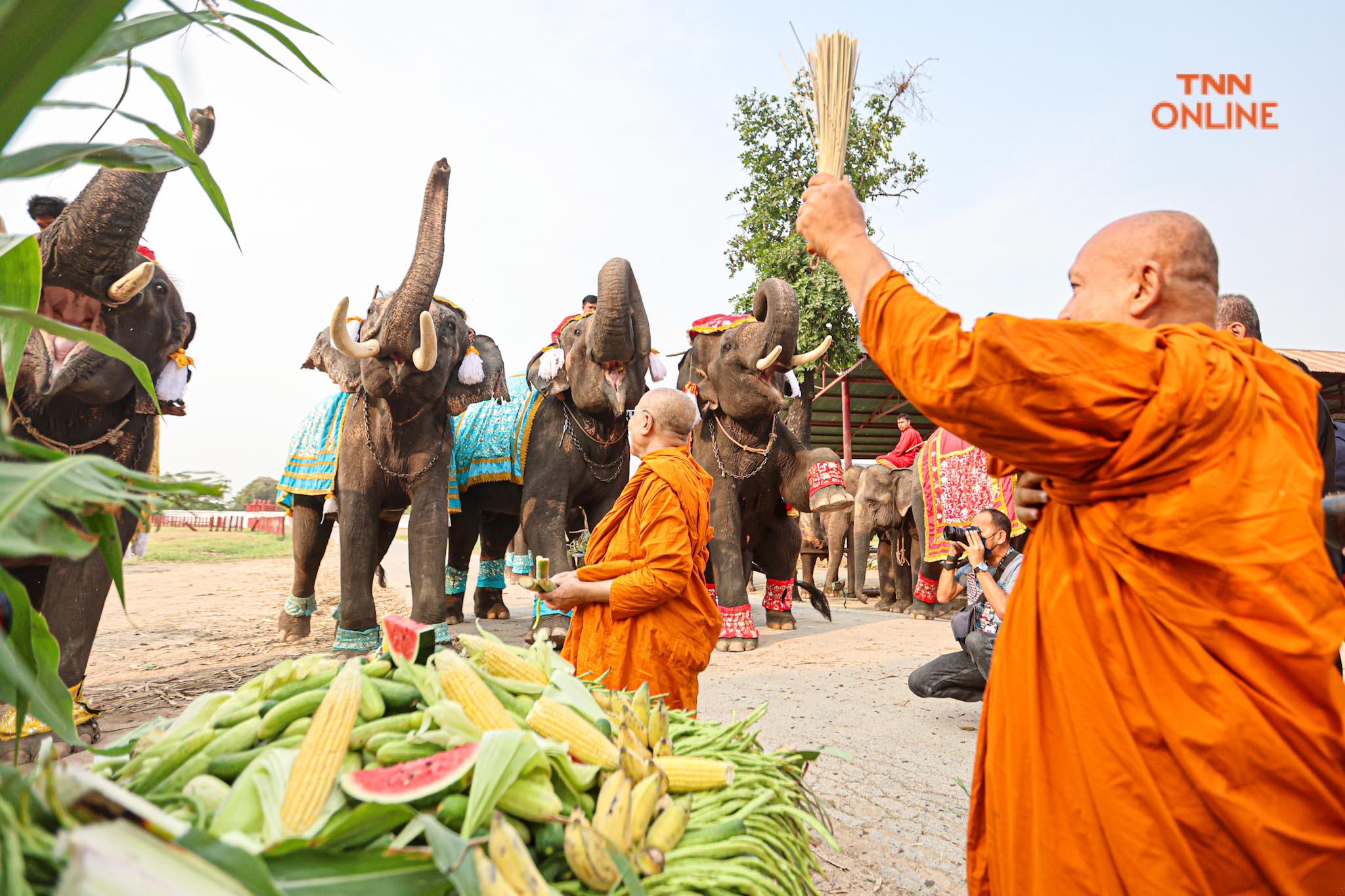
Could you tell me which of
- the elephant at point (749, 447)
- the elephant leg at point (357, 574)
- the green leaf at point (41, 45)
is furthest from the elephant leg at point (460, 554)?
the green leaf at point (41, 45)

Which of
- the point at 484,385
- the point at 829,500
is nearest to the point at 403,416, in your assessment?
the point at 484,385

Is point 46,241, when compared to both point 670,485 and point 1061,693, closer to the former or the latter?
point 670,485

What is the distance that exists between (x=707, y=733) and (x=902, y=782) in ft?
8.04

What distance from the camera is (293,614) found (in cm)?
746

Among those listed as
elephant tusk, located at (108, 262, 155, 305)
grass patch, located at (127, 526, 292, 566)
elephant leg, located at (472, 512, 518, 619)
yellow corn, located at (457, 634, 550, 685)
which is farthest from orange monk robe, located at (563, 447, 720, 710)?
grass patch, located at (127, 526, 292, 566)

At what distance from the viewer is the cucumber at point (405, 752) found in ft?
4.00

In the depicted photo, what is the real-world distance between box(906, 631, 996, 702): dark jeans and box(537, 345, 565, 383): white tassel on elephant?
158 inches

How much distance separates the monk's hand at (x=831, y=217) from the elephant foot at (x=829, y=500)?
586cm

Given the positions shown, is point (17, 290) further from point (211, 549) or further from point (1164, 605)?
point (211, 549)

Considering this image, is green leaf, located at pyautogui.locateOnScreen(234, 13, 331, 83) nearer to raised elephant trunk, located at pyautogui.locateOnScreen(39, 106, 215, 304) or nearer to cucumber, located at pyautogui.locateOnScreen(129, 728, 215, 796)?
cucumber, located at pyautogui.locateOnScreen(129, 728, 215, 796)

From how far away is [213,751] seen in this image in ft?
3.98

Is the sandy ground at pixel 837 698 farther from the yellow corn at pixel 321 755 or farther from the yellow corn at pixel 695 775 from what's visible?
the yellow corn at pixel 695 775

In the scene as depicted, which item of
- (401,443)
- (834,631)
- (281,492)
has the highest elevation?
(401,443)

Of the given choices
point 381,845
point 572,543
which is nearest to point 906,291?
point 381,845
